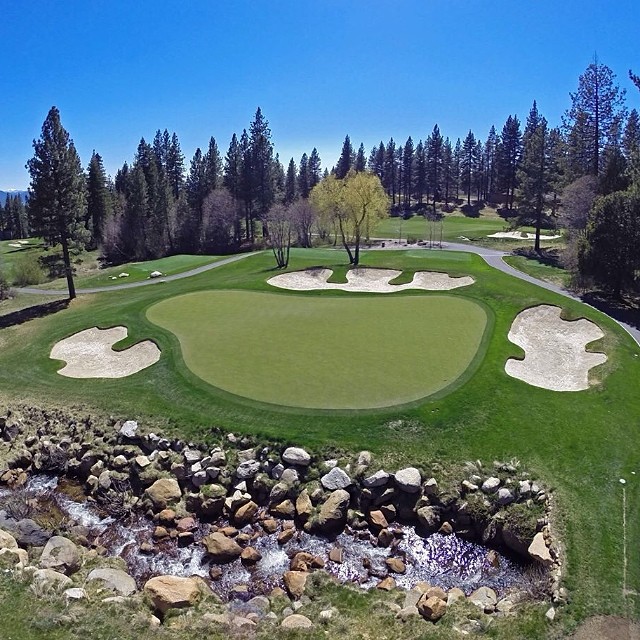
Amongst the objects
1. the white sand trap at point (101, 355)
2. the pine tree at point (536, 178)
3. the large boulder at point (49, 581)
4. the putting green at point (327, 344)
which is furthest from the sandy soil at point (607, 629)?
the pine tree at point (536, 178)

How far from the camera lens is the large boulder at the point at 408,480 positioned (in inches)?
591

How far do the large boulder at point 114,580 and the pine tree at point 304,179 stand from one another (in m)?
101

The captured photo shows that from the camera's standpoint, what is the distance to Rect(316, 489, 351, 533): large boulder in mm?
14242

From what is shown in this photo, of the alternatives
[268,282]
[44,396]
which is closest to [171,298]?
[268,282]

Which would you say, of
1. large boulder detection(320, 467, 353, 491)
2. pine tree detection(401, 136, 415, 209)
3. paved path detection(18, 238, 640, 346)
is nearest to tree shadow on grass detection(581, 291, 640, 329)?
paved path detection(18, 238, 640, 346)

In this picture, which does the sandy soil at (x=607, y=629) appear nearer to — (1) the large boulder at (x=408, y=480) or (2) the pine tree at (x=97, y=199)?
(1) the large boulder at (x=408, y=480)

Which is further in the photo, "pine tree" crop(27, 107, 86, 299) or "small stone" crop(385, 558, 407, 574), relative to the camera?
"pine tree" crop(27, 107, 86, 299)

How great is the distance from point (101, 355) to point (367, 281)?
21.2 m

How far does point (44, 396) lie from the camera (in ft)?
71.2

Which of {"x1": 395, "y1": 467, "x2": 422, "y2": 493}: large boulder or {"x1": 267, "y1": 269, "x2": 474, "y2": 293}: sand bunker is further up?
{"x1": 267, "y1": 269, "x2": 474, "y2": 293}: sand bunker

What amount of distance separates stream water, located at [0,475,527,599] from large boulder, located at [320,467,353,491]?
138 cm

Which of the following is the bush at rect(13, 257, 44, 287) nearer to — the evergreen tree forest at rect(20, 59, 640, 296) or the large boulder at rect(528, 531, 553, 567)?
the evergreen tree forest at rect(20, 59, 640, 296)

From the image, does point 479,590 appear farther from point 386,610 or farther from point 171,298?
point 171,298

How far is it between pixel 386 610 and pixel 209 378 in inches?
475
